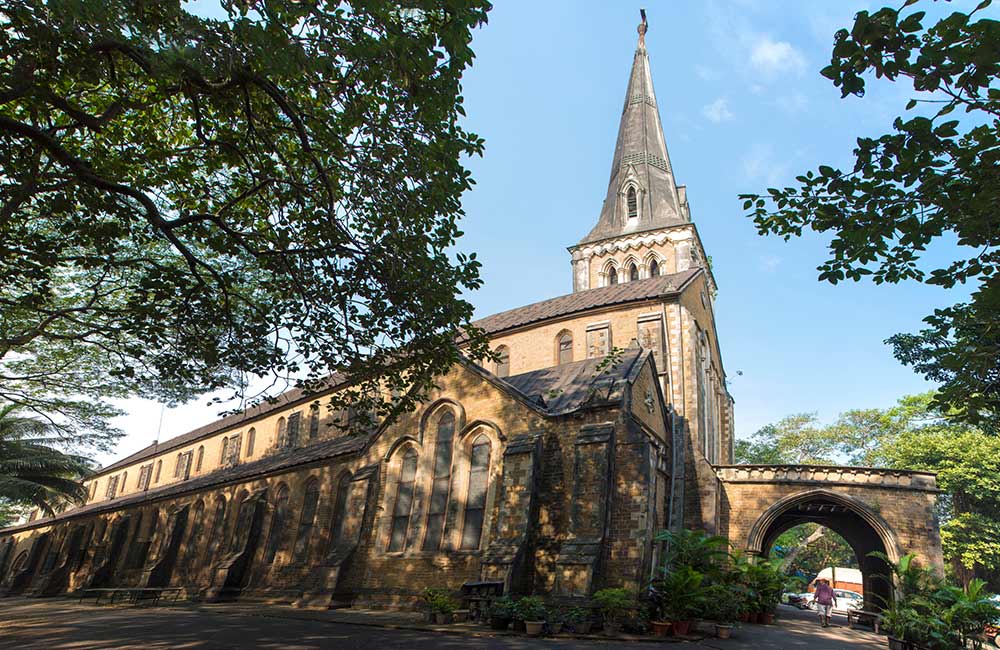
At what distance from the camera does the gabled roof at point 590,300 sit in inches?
1104

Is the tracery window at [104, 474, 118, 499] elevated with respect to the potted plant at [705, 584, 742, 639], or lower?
elevated

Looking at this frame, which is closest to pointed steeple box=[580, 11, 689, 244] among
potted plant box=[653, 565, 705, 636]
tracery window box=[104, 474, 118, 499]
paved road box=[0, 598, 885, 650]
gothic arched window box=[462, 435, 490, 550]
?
gothic arched window box=[462, 435, 490, 550]

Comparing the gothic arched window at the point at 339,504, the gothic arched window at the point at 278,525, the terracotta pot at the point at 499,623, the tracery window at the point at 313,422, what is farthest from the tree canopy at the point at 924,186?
the tracery window at the point at 313,422

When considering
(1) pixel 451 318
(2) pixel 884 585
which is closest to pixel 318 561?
(1) pixel 451 318

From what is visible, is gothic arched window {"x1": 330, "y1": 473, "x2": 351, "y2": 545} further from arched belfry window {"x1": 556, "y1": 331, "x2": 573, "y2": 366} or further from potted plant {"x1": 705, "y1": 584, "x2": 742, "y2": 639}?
potted plant {"x1": 705, "y1": 584, "x2": 742, "y2": 639}

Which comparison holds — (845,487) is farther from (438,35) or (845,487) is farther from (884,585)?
(438,35)

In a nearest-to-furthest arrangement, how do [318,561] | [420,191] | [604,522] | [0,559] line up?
[420,191] < [604,522] < [318,561] < [0,559]

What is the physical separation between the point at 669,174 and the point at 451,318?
128 feet

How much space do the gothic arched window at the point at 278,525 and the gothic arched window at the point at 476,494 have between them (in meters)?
10.8

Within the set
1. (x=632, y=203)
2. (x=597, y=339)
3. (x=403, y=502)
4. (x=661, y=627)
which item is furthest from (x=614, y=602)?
(x=632, y=203)

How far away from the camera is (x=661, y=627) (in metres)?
12.3

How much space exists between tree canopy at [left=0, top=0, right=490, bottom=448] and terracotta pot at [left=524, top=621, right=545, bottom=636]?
493 cm

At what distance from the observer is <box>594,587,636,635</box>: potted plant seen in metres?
12.1

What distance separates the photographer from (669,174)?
1807 inches
